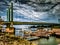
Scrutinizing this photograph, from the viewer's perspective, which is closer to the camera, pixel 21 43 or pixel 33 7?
pixel 21 43

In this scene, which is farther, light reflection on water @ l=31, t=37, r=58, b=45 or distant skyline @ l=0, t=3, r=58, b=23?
distant skyline @ l=0, t=3, r=58, b=23

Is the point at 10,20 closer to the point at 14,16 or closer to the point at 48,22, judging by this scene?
the point at 14,16

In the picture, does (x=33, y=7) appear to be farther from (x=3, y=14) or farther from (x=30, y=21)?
(x=3, y=14)

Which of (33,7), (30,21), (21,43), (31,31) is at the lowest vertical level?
(21,43)

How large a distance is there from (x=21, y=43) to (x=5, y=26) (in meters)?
0.47

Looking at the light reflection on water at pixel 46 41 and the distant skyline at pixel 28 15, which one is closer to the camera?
the light reflection on water at pixel 46 41

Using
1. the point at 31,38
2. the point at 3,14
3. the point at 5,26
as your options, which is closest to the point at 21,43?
the point at 31,38

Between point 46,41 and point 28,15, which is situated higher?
point 28,15

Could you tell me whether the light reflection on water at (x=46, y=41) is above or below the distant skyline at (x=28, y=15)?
below

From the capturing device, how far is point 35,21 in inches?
125

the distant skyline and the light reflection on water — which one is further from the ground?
the distant skyline

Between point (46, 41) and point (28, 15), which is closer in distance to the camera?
point (46, 41)

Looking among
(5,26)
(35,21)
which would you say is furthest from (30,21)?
(5,26)

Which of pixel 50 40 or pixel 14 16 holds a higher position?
pixel 14 16
